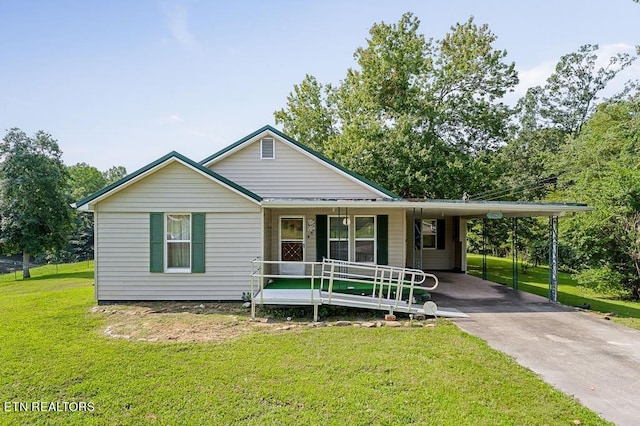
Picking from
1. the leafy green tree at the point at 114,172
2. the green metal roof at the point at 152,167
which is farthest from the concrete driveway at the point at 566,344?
the leafy green tree at the point at 114,172

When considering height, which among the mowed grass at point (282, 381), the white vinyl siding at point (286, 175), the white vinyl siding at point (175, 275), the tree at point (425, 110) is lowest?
the mowed grass at point (282, 381)

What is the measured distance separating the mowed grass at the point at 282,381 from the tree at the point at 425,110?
41.6 feet

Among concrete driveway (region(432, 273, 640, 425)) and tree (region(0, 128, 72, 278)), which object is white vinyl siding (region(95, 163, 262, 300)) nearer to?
concrete driveway (region(432, 273, 640, 425))

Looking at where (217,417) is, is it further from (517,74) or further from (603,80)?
(603,80)

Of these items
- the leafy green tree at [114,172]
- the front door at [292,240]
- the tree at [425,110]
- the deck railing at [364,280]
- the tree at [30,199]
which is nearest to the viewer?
the deck railing at [364,280]

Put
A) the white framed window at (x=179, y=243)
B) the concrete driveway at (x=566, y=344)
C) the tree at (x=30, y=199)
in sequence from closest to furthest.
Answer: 1. the concrete driveway at (x=566, y=344)
2. the white framed window at (x=179, y=243)
3. the tree at (x=30, y=199)

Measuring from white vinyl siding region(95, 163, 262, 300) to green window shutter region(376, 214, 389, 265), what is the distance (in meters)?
3.65

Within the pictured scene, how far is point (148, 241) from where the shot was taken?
9.29m

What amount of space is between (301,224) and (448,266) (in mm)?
8136

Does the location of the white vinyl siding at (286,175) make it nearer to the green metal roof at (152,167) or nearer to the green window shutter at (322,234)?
the green window shutter at (322,234)

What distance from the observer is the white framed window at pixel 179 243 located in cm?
941

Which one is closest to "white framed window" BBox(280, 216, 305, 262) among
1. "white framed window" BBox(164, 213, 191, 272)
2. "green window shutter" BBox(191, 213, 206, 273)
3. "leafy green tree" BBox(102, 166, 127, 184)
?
"green window shutter" BBox(191, 213, 206, 273)

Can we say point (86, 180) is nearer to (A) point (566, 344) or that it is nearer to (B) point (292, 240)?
(B) point (292, 240)

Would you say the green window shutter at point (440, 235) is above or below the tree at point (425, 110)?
below
